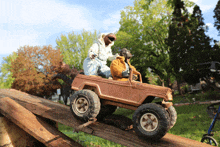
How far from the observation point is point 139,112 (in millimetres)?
2670

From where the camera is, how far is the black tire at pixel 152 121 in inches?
99.6

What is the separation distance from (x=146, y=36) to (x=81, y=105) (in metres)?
17.5

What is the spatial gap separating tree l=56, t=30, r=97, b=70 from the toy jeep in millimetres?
20032

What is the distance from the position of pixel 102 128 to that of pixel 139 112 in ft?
2.90

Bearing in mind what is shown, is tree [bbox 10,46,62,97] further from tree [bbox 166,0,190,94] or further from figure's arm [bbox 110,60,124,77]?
figure's arm [bbox 110,60,124,77]

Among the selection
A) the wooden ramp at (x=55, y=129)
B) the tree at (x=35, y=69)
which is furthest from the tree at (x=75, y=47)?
the wooden ramp at (x=55, y=129)

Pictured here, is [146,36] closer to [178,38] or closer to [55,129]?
[178,38]

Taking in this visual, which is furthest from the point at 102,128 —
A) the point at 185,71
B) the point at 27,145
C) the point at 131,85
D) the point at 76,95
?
the point at 185,71

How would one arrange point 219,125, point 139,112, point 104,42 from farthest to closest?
point 219,125
point 104,42
point 139,112

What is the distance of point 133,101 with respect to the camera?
293 centimetres

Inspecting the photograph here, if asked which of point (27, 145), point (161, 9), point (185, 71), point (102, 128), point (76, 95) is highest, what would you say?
point (161, 9)

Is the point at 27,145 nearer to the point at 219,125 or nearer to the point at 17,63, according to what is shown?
the point at 219,125

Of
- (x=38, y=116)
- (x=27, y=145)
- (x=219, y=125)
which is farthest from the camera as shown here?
(x=219, y=125)

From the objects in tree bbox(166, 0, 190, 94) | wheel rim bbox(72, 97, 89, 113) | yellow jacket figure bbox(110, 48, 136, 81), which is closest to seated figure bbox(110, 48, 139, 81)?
yellow jacket figure bbox(110, 48, 136, 81)
